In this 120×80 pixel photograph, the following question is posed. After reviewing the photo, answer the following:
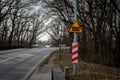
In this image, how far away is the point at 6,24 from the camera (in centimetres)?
6688

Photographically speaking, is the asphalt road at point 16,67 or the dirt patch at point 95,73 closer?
the dirt patch at point 95,73

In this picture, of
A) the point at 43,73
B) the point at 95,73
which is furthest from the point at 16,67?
the point at 95,73

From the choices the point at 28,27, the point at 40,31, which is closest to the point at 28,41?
the point at 40,31

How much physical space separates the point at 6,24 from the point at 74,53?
55250mm

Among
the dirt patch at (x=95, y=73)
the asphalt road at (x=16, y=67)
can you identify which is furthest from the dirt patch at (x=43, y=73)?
the dirt patch at (x=95, y=73)

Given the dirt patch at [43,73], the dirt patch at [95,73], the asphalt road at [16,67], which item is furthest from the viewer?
the asphalt road at [16,67]

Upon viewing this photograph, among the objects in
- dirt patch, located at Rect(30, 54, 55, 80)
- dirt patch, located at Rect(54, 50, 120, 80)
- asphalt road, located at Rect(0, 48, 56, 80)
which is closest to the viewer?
dirt patch, located at Rect(54, 50, 120, 80)

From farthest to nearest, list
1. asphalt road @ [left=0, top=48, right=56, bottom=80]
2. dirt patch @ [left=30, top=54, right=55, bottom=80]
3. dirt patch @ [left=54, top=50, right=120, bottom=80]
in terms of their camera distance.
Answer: asphalt road @ [left=0, top=48, right=56, bottom=80] → dirt patch @ [left=30, top=54, right=55, bottom=80] → dirt patch @ [left=54, top=50, right=120, bottom=80]

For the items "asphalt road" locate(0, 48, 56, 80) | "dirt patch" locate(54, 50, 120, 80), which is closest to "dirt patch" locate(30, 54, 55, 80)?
"asphalt road" locate(0, 48, 56, 80)

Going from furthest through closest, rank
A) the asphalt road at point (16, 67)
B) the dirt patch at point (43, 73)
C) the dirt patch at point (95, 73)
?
1. the asphalt road at point (16, 67)
2. the dirt patch at point (43, 73)
3. the dirt patch at point (95, 73)

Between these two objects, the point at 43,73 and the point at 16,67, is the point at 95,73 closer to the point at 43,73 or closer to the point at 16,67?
the point at 43,73

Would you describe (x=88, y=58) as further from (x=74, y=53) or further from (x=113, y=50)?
(x=74, y=53)

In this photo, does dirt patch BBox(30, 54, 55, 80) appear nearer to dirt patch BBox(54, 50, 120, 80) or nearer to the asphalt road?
the asphalt road

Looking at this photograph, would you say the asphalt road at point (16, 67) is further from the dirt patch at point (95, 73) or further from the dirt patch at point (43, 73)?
the dirt patch at point (95, 73)
